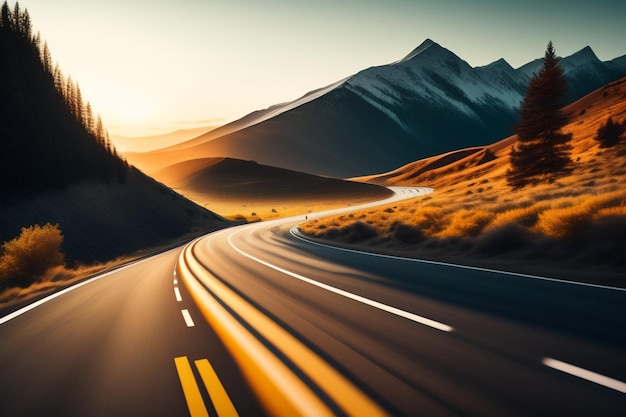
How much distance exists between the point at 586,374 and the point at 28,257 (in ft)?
73.2

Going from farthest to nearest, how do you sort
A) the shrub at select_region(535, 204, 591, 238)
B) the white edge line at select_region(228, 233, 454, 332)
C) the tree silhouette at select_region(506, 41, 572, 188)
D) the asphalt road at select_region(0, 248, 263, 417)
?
the tree silhouette at select_region(506, 41, 572, 188) → the shrub at select_region(535, 204, 591, 238) → the white edge line at select_region(228, 233, 454, 332) → the asphalt road at select_region(0, 248, 263, 417)

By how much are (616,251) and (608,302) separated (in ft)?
13.0

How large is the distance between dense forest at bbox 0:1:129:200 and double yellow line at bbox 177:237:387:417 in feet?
108

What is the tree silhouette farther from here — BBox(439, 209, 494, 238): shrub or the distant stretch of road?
the distant stretch of road

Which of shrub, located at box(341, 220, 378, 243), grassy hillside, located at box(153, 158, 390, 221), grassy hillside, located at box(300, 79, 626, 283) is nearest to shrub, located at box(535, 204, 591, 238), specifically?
grassy hillside, located at box(300, 79, 626, 283)

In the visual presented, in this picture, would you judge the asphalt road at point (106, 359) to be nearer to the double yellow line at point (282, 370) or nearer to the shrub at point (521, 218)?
the double yellow line at point (282, 370)

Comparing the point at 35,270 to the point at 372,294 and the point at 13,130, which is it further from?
the point at 13,130

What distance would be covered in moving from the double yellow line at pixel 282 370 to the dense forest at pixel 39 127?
33.0m

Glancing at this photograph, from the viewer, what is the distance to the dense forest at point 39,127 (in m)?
35.5

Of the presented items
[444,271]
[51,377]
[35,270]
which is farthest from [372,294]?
[35,270]

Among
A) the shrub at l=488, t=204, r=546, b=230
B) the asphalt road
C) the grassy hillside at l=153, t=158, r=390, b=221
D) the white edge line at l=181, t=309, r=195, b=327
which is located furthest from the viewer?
the grassy hillside at l=153, t=158, r=390, b=221

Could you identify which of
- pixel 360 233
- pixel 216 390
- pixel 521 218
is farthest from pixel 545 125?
pixel 216 390

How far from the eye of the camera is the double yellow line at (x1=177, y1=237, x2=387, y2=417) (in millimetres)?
4031

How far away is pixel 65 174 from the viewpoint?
134 ft
